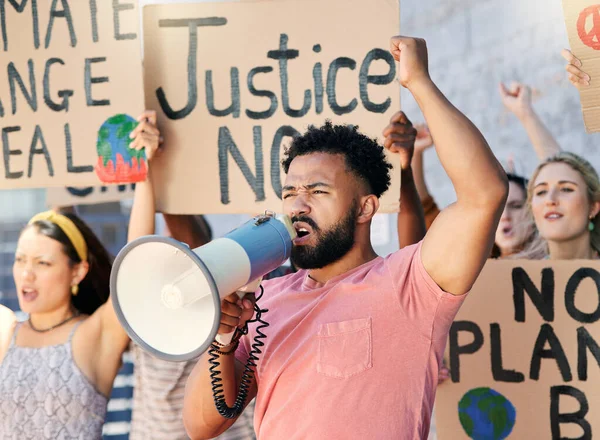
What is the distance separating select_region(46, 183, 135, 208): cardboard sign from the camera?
10.1 ft

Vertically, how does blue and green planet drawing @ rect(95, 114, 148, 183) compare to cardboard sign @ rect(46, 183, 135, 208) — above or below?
above

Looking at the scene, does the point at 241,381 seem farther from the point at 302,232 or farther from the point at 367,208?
the point at 367,208

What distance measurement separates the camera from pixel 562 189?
2877mm

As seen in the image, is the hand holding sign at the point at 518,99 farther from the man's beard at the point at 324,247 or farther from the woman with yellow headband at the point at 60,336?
the man's beard at the point at 324,247

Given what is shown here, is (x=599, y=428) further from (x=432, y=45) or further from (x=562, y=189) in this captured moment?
(x=432, y=45)

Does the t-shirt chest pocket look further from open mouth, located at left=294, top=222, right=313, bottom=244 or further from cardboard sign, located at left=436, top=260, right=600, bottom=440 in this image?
cardboard sign, located at left=436, top=260, right=600, bottom=440

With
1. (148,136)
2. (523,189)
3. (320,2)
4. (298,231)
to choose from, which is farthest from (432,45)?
(298,231)

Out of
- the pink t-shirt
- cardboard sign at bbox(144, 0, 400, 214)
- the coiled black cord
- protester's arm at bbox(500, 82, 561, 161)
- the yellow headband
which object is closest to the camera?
the pink t-shirt

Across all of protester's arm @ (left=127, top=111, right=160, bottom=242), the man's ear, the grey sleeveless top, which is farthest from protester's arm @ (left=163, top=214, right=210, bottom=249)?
the man's ear

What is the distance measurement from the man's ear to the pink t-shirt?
142mm

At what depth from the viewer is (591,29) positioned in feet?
7.51

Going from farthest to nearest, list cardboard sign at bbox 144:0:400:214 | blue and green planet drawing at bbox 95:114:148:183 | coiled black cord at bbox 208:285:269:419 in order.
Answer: blue and green planet drawing at bbox 95:114:148:183 < cardboard sign at bbox 144:0:400:214 < coiled black cord at bbox 208:285:269:419

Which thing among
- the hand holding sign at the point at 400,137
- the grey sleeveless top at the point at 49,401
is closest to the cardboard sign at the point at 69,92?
A: the grey sleeveless top at the point at 49,401

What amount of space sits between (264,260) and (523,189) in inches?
78.5
